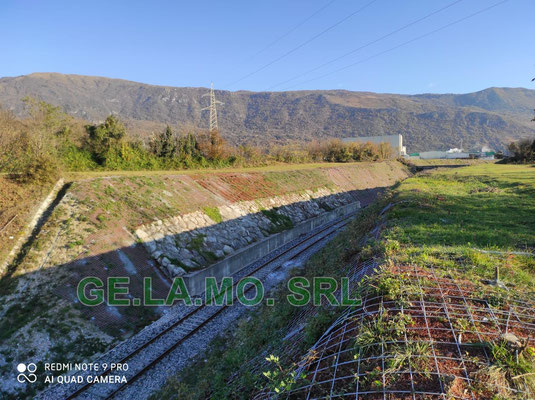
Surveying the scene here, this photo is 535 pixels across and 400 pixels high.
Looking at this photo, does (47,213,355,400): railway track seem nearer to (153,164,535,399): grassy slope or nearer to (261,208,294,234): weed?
(153,164,535,399): grassy slope

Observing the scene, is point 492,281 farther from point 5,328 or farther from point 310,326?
point 5,328

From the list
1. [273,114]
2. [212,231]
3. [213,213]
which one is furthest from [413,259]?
[273,114]

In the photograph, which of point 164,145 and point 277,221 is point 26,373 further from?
point 164,145

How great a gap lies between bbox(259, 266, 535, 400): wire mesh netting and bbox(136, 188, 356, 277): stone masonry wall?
10149 mm

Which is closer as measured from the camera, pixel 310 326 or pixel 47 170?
pixel 310 326

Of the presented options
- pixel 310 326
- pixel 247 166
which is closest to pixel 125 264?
pixel 310 326

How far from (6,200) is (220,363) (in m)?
12.6

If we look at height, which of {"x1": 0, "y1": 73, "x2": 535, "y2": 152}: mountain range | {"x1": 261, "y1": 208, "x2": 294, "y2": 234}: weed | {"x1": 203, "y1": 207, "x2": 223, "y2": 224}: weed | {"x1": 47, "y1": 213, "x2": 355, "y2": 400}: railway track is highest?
{"x1": 0, "y1": 73, "x2": 535, "y2": 152}: mountain range

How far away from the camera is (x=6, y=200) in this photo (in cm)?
1395

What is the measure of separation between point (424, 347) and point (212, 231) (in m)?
14.9

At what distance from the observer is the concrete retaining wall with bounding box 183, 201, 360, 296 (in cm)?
1365

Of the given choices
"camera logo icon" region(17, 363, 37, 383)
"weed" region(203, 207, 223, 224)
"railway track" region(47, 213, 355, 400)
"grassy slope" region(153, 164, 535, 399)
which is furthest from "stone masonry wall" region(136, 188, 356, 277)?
"camera logo icon" region(17, 363, 37, 383)

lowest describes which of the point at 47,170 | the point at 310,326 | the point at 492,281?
the point at 310,326

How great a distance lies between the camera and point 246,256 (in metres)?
17.3
